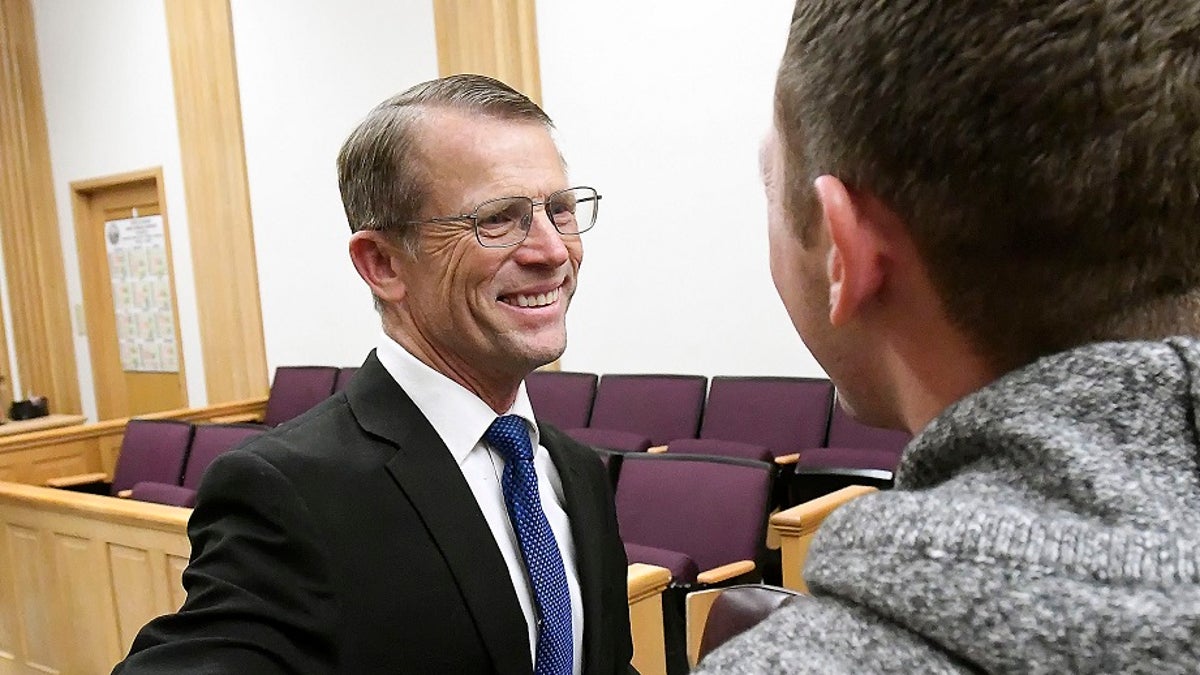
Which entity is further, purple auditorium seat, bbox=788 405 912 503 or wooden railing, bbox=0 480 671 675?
purple auditorium seat, bbox=788 405 912 503

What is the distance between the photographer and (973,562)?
0.46 m

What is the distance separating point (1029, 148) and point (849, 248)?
11cm

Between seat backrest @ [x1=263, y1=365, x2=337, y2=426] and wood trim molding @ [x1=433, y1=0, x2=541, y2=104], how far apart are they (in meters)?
2.40

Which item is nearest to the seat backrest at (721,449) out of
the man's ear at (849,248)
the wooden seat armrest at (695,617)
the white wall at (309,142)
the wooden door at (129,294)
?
the wooden seat armrest at (695,617)

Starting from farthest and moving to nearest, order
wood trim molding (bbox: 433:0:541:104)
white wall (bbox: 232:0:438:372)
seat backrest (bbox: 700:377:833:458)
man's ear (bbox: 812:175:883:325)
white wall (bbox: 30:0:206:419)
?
white wall (bbox: 30:0:206:419)
white wall (bbox: 232:0:438:372)
wood trim molding (bbox: 433:0:541:104)
seat backrest (bbox: 700:377:833:458)
man's ear (bbox: 812:175:883:325)

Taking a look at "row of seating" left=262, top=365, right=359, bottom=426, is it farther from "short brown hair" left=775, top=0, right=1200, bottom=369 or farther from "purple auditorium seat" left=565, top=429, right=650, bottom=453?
"short brown hair" left=775, top=0, right=1200, bottom=369

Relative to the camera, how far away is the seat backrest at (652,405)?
5.53 m

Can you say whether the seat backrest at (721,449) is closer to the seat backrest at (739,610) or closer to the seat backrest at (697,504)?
the seat backrest at (697,504)

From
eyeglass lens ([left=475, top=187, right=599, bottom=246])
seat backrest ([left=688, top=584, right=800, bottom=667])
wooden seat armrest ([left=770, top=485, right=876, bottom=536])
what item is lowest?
wooden seat armrest ([left=770, top=485, right=876, bottom=536])

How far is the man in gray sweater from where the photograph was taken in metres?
0.44

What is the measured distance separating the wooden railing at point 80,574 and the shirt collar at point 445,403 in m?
2.33

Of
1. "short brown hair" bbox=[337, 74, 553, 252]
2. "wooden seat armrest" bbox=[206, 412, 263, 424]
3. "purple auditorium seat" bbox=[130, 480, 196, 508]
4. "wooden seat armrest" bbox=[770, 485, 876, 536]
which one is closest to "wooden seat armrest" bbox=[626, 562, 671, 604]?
"wooden seat armrest" bbox=[770, 485, 876, 536]

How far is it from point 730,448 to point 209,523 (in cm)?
357

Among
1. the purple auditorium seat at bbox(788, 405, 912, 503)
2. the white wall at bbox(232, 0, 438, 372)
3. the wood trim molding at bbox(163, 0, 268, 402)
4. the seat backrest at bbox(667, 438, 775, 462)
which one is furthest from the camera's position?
the wood trim molding at bbox(163, 0, 268, 402)
